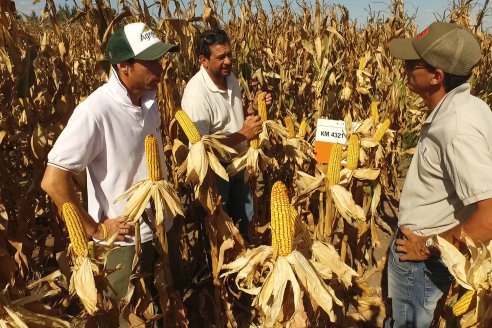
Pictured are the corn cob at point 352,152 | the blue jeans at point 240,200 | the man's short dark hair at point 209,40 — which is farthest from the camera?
the blue jeans at point 240,200

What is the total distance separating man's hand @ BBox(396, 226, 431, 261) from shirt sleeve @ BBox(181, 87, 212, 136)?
1.79 m

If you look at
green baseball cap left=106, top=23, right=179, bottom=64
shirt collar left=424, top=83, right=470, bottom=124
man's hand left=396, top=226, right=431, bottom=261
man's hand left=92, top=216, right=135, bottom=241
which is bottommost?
man's hand left=396, top=226, right=431, bottom=261

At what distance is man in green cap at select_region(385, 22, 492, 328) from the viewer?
5.79 feet

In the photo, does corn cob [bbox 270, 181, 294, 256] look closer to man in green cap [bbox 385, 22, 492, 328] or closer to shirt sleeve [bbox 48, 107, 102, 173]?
man in green cap [bbox 385, 22, 492, 328]

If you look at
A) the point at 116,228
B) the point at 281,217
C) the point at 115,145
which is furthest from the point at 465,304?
the point at 115,145

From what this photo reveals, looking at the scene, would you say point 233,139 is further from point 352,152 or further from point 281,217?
point 281,217

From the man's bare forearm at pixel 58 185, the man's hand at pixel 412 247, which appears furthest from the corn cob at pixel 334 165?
the man's bare forearm at pixel 58 185

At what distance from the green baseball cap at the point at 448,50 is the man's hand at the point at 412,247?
0.90 meters

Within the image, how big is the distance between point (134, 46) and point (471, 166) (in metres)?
1.91

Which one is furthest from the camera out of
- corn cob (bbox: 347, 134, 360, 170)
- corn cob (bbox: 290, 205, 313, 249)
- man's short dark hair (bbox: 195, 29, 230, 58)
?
man's short dark hair (bbox: 195, 29, 230, 58)

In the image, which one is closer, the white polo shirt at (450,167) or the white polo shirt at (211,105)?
the white polo shirt at (450,167)

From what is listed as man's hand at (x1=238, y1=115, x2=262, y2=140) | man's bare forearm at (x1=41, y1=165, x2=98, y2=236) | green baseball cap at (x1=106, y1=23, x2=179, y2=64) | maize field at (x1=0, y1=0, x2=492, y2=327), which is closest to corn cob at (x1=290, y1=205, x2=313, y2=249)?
maize field at (x1=0, y1=0, x2=492, y2=327)

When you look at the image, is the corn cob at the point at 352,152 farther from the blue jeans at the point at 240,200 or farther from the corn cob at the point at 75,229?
the corn cob at the point at 75,229

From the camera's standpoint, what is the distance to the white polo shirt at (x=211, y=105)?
3.34 m
